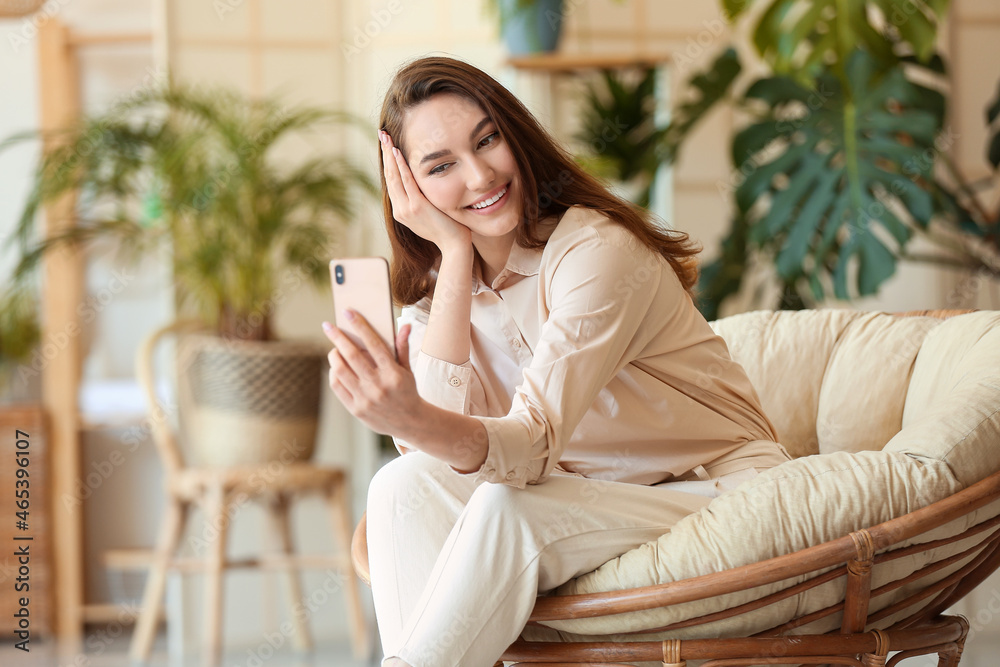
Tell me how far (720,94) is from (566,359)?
6.38ft

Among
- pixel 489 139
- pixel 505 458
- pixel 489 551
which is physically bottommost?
pixel 489 551

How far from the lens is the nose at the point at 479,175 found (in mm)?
1382

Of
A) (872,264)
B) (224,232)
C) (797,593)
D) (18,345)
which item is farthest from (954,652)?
(18,345)

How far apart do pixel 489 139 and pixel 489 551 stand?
604mm

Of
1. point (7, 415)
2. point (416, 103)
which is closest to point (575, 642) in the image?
point (416, 103)

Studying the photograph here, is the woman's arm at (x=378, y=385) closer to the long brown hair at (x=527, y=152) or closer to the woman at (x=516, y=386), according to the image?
the woman at (x=516, y=386)

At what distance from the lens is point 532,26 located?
305 centimetres

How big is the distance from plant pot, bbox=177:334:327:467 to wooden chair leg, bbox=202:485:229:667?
12 cm

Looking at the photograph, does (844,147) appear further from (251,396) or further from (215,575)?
(215,575)

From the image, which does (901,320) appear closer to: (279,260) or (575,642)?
(575,642)

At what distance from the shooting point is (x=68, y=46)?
11.7 ft

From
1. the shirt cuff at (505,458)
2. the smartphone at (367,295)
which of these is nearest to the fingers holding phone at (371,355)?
the smartphone at (367,295)

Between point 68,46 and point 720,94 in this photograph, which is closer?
point 720,94

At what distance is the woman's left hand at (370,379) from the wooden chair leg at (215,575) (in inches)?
77.0
